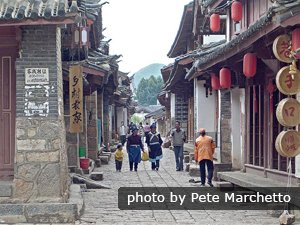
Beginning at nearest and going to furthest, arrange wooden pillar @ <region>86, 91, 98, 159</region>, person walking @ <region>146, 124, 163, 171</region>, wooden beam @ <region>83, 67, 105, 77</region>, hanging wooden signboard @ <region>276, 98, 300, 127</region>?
1. hanging wooden signboard @ <region>276, 98, 300, 127</region>
2. wooden beam @ <region>83, 67, 105, 77</region>
3. person walking @ <region>146, 124, 163, 171</region>
4. wooden pillar @ <region>86, 91, 98, 159</region>

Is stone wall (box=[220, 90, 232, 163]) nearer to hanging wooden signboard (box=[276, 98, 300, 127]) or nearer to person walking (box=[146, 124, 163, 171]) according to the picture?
person walking (box=[146, 124, 163, 171])

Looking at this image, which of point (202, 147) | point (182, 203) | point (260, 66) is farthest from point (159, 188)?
point (260, 66)

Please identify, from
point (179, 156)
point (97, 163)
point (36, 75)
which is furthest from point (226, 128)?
point (36, 75)

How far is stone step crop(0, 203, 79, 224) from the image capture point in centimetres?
973

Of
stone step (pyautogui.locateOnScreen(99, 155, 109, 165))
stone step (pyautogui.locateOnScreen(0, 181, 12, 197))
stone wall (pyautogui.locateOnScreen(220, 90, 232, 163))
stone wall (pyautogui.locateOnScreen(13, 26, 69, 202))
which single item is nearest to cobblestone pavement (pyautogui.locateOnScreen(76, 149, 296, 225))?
stone wall (pyautogui.locateOnScreen(13, 26, 69, 202))

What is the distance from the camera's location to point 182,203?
42.2 ft

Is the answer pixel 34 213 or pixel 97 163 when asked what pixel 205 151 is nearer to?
pixel 34 213

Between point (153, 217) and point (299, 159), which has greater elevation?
point (299, 159)

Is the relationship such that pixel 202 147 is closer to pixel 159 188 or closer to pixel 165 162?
pixel 159 188

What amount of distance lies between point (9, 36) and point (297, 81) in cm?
493

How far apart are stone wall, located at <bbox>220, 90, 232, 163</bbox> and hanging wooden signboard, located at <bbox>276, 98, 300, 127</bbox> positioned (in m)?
A: 8.21

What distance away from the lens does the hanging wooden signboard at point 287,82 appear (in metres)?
9.05

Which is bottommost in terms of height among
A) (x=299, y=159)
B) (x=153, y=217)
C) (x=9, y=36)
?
(x=153, y=217)

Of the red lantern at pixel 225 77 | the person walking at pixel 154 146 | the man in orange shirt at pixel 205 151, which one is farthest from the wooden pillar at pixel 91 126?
the red lantern at pixel 225 77
